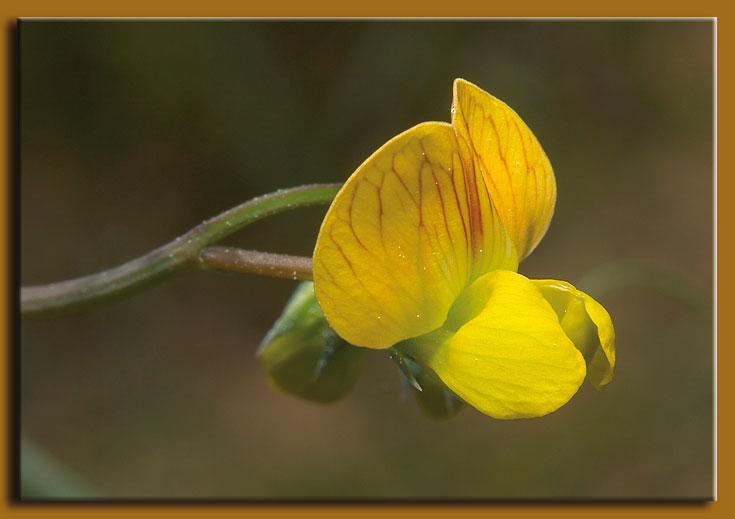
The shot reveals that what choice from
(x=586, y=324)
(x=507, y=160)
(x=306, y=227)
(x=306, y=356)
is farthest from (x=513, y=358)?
(x=306, y=227)

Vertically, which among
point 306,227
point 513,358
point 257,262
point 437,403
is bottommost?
point 437,403

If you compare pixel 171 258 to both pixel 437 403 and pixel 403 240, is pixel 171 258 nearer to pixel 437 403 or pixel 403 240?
pixel 403 240

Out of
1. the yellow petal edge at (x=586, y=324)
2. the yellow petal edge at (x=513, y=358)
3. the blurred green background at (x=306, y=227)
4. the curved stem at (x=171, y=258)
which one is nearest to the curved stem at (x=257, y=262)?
the curved stem at (x=171, y=258)

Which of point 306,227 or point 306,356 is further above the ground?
point 306,227

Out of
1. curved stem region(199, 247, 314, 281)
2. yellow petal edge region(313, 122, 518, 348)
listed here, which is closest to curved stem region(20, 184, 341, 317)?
curved stem region(199, 247, 314, 281)

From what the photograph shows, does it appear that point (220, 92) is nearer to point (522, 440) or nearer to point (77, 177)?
point (77, 177)

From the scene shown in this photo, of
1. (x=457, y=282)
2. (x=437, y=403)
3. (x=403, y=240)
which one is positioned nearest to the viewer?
(x=403, y=240)

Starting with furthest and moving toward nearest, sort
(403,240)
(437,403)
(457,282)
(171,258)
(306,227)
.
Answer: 1. (306,227)
2. (437,403)
3. (171,258)
4. (457,282)
5. (403,240)
